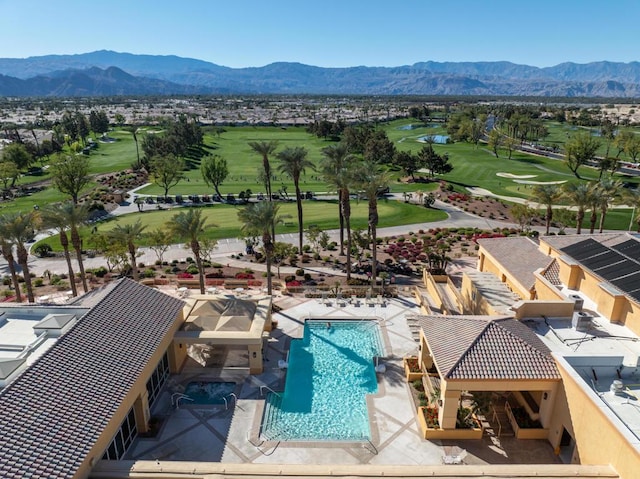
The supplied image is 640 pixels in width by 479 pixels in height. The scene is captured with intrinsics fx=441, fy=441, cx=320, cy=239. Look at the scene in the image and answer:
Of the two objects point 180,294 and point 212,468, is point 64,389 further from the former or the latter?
point 180,294

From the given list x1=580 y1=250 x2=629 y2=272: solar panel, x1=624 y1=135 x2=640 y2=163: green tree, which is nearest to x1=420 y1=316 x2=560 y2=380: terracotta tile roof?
x1=580 y1=250 x2=629 y2=272: solar panel

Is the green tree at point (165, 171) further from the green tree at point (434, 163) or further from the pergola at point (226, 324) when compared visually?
the pergola at point (226, 324)

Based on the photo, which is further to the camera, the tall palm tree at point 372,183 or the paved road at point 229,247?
the paved road at point 229,247

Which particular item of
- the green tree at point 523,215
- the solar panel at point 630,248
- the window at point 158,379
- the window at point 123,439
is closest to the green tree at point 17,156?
→ the window at point 158,379

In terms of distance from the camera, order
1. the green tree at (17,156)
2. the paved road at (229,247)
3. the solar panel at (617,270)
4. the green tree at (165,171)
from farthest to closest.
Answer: the green tree at (17,156)
the green tree at (165,171)
the paved road at (229,247)
the solar panel at (617,270)

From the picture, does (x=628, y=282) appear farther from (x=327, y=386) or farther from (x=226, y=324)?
(x=226, y=324)

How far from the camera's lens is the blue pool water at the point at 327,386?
2325 centimetres

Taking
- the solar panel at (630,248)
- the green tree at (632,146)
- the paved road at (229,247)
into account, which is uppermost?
the solar panel at (630,248)

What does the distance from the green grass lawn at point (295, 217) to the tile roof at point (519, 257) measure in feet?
78.2

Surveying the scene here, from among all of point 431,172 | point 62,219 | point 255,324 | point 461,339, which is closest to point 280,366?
point 255,324

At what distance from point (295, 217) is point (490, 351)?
150 ft

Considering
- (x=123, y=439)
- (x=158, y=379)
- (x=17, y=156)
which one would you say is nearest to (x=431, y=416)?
(x=123, y=439)

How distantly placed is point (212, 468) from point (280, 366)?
11.7 m

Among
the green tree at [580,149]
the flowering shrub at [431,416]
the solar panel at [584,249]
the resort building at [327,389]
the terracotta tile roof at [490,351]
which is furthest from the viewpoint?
the green tree at [580,149]
